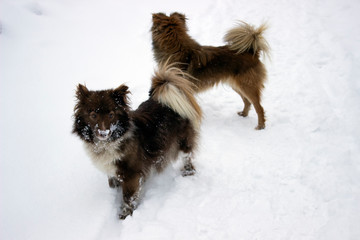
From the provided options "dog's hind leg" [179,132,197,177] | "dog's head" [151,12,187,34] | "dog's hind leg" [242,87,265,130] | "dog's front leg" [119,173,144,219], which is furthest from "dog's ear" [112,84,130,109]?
"dog's hind leg" [242,87,265,130]

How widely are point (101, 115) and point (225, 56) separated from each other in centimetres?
257

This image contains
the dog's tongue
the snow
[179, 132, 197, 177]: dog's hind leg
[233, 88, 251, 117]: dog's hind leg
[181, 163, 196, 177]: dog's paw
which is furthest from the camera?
[233, 88, 251, 117]: dog's hind leg

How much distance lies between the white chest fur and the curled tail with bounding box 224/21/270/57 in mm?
2775

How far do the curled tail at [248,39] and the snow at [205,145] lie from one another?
1.20m

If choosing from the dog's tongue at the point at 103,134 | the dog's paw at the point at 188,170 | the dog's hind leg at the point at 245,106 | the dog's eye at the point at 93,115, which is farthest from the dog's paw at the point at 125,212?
the dog's hind leg at the point at 245,106

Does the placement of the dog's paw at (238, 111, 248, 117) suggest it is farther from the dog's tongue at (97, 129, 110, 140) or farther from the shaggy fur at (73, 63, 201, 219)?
the dog's tongue at (97, 129, 110, 140)

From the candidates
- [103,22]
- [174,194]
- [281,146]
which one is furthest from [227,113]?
[103,22]

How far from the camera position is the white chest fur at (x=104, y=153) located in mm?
2775

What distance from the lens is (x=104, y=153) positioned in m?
2.80

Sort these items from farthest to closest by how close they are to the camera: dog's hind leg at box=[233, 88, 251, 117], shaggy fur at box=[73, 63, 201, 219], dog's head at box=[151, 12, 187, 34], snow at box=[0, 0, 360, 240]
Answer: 1. dog's hind leg at box=[233, 88, 251, 117]
2. dog's head at box=[151, 12, 187, 34]
3. snow at box=[0, 0, 360, 240]
4. shaggy fur at box=[73, 63, 201, 219]

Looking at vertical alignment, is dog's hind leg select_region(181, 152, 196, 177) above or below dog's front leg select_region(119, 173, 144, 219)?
below

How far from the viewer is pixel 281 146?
13.2ft

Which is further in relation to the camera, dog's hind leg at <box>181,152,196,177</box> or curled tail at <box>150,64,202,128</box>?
dog's hind leg at <box>181,152,196,177</box>

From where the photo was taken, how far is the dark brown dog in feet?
14.0
